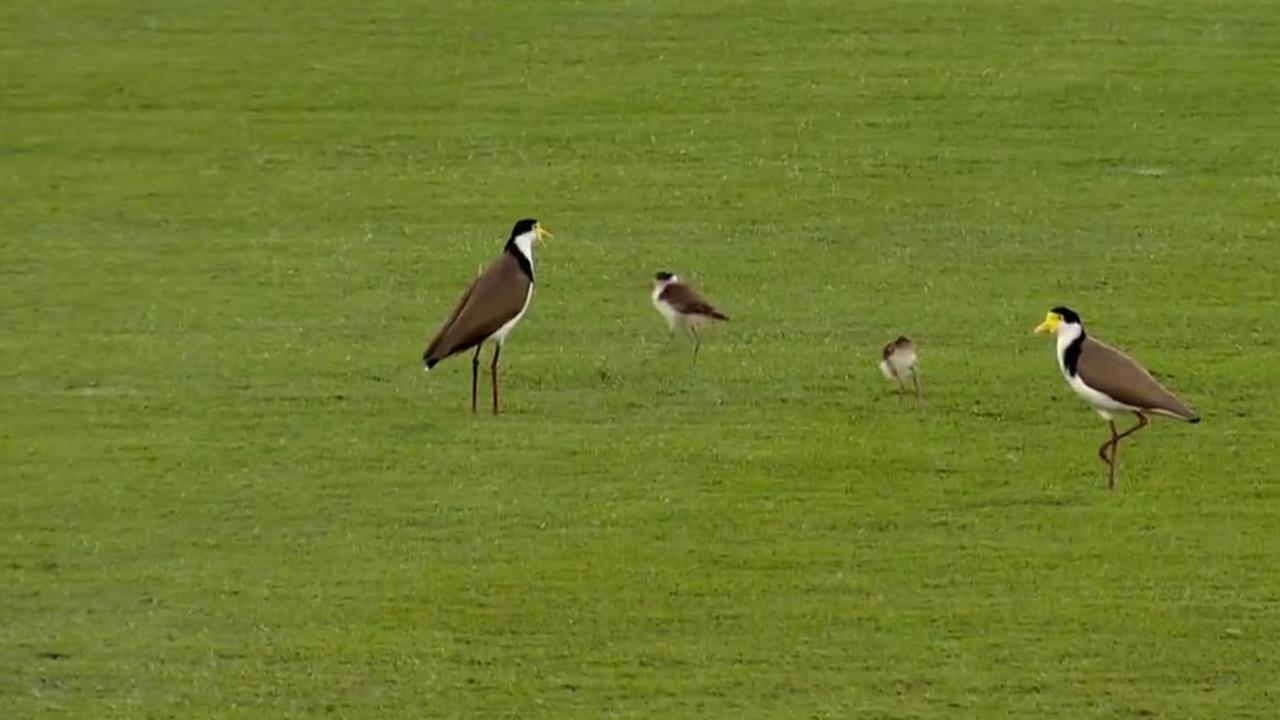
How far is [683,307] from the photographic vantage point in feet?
50.4

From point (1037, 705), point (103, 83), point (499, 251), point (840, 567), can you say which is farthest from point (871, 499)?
point (103, 83)

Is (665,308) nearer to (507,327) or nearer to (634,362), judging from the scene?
(634,362)

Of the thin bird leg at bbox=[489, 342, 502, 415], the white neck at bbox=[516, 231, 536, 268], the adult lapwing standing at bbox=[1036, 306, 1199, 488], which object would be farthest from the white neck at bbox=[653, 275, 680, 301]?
the adult lapwing standing at bbox=[1036, 306, 1199, 488]

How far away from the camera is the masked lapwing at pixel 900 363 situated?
1463cm

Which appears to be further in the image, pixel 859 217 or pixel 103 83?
pixel 103 83

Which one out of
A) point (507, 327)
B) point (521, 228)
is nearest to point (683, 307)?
point (507, 327)

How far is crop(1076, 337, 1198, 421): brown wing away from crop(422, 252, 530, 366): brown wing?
2.95 m

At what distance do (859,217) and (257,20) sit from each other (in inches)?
267

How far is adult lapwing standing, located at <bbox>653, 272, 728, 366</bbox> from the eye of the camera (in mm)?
15297

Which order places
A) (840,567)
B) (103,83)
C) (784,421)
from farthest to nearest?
(103,83) < (784,421) < (840,567)

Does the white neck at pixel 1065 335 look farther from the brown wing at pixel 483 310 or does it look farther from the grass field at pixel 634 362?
the brown wing at pixel 483 310

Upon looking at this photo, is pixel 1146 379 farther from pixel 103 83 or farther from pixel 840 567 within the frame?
pixel 103 83

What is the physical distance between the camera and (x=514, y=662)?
451 inches

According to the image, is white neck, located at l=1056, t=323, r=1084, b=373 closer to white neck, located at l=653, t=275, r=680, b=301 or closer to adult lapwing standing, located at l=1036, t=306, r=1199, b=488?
adult lapwing standing, located at l=1036, t=306, r=1199, b=488
